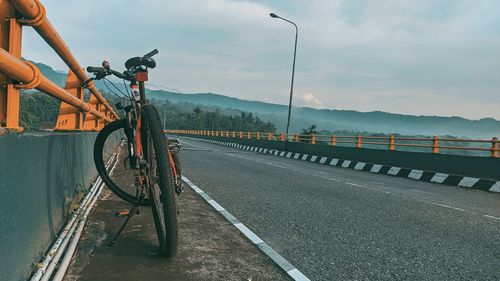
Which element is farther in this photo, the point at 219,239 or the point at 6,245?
the point at 219,239

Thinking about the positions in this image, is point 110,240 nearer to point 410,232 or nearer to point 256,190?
point 410,232

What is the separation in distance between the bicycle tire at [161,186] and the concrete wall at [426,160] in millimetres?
11324

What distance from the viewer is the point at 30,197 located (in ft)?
8.47

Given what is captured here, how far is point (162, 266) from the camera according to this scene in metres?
3.12

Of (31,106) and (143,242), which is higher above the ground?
(31,106)

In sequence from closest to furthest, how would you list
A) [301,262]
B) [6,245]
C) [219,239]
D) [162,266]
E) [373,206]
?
[6,245]
[162,266]
[301,262]
[219,239]
[373,206]

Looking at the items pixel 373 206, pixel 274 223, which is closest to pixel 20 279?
pixel 274 223

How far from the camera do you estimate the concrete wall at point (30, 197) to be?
6.80ft

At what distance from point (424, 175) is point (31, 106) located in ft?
42.0

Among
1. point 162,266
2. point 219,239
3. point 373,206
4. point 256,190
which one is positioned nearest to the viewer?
point 162,266

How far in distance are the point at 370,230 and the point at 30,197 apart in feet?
12.2

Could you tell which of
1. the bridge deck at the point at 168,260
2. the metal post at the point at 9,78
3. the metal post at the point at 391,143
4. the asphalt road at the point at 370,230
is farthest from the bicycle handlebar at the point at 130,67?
the metal post at the point at 391,143

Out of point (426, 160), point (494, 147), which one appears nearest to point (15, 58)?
point (494, 147)

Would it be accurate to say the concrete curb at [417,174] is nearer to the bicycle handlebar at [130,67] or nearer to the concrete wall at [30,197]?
the bicycle handlebar at [130,67]
